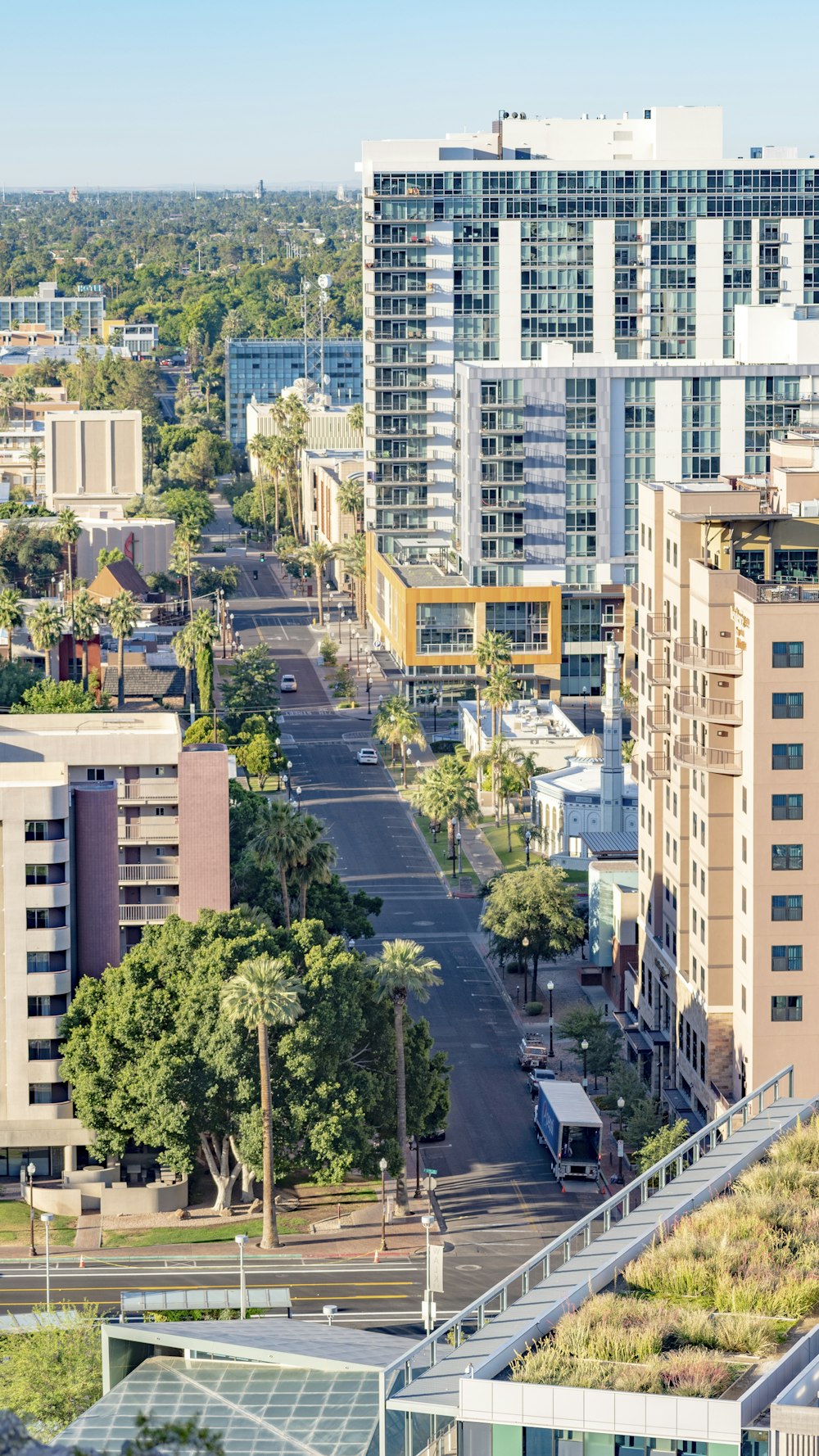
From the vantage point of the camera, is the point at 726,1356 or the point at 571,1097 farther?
the point at 571,1097

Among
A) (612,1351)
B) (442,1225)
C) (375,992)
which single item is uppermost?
(612,1351)

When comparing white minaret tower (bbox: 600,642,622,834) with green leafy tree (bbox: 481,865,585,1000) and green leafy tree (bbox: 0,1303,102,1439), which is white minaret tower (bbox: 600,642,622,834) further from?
green leafy tree (bbox: 0,1303,102,1439)

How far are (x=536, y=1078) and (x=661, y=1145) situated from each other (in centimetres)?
1997

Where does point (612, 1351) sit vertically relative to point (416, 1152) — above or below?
above

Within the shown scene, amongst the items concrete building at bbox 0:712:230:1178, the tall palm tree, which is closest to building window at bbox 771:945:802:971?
concrete building at bbox 0:712:230:1178

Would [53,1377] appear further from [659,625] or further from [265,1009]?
[659,625]

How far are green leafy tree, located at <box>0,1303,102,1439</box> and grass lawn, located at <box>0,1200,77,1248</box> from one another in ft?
81.2

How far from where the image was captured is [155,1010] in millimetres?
109188

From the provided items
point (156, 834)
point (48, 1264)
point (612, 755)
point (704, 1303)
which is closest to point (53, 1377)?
point (48, 1264)

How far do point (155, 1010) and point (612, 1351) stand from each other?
188 ft

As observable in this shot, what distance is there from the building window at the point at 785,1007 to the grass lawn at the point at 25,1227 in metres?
31.6

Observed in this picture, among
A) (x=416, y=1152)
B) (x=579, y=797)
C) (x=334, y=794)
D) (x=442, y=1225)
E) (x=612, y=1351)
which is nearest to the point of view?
(x=612, y=1351)

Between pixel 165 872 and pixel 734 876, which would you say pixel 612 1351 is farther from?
pixel 165 872

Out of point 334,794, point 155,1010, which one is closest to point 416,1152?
point 155,1010
